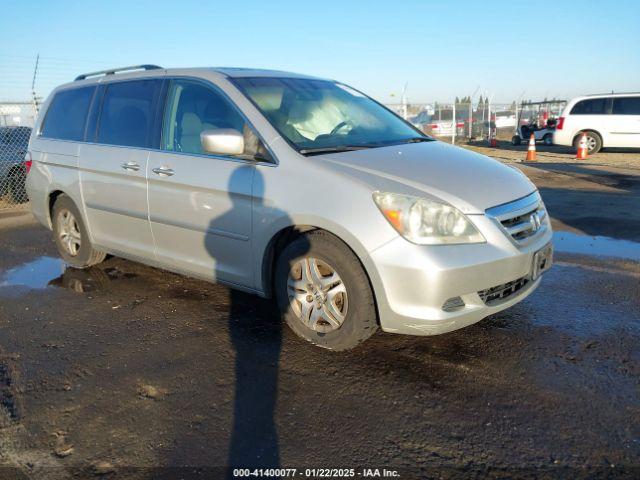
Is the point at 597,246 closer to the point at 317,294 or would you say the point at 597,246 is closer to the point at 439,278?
the point at 439,278

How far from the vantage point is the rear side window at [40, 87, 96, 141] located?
4.77m

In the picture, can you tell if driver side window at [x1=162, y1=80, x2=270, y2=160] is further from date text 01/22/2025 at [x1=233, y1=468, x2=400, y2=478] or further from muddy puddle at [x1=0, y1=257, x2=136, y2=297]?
date text 01/22/2025 at [x1=233, y1=468, x2=400, y2=478]

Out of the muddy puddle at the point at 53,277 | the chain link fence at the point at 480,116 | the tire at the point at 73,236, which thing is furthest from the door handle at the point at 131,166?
the chain link fence at the point at 480,116

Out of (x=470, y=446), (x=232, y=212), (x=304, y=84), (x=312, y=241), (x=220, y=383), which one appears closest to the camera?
(x=470, y=446)

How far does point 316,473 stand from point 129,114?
334cm

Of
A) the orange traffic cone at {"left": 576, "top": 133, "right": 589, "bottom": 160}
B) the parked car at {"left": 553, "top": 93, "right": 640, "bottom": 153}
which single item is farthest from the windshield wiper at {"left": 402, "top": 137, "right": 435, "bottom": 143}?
the parked car at {"left": 553, "top": 93, "right": 640, "bottom": 153}

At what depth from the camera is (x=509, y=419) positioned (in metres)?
2.51

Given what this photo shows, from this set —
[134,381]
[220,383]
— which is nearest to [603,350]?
[220,383]

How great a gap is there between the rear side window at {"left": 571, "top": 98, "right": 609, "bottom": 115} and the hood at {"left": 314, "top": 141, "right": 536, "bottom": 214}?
47.8 ft

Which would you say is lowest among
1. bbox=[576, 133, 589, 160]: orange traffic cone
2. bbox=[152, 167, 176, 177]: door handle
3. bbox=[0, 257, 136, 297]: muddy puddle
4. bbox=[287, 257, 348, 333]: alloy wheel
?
bbox=[0, 257, 136, 297]: muddy puddle

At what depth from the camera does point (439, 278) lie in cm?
272

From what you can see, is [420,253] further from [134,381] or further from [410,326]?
[134,381]

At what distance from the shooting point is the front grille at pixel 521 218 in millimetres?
2943

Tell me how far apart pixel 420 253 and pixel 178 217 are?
6.23 feet
